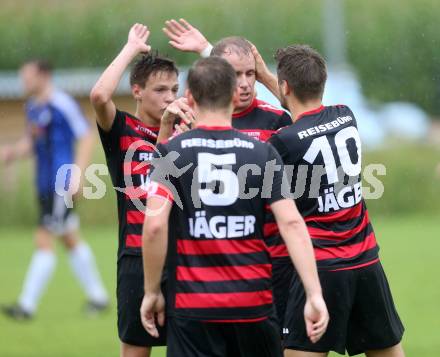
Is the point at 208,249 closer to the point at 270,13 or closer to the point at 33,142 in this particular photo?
the point at 33,142

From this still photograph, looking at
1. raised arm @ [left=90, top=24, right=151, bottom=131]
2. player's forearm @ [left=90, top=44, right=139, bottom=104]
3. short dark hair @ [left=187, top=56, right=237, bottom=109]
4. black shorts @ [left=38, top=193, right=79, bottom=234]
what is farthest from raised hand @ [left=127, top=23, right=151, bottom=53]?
black shorts @ [left=38, top=193, right=79, bottom=234]

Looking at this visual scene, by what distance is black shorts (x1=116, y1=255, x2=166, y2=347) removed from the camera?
630 centimetres

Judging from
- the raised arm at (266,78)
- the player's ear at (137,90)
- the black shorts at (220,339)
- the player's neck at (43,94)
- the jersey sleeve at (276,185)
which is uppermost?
the player's neck at (43,94)

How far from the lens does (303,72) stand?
19.2ft

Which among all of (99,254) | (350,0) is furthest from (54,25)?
(99,254)

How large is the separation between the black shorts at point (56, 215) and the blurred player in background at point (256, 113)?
214 inches

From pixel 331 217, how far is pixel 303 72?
0.85 metres

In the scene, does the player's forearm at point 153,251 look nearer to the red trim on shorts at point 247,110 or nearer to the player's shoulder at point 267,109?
the red trim on shorts at point 247,110

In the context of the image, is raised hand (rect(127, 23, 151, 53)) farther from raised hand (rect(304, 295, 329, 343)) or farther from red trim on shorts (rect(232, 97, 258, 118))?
raised hand (rect(304, 295, 329, 343))

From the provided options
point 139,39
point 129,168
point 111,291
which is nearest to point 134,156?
point 129,168

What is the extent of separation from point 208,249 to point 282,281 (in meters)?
1.36

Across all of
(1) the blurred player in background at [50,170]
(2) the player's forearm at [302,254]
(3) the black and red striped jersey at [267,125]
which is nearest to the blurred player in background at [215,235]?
(2) the player's forearm at [302,254]

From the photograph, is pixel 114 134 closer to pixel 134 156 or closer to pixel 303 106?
pixel 134 156

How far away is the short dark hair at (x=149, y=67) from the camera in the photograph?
6449mm
